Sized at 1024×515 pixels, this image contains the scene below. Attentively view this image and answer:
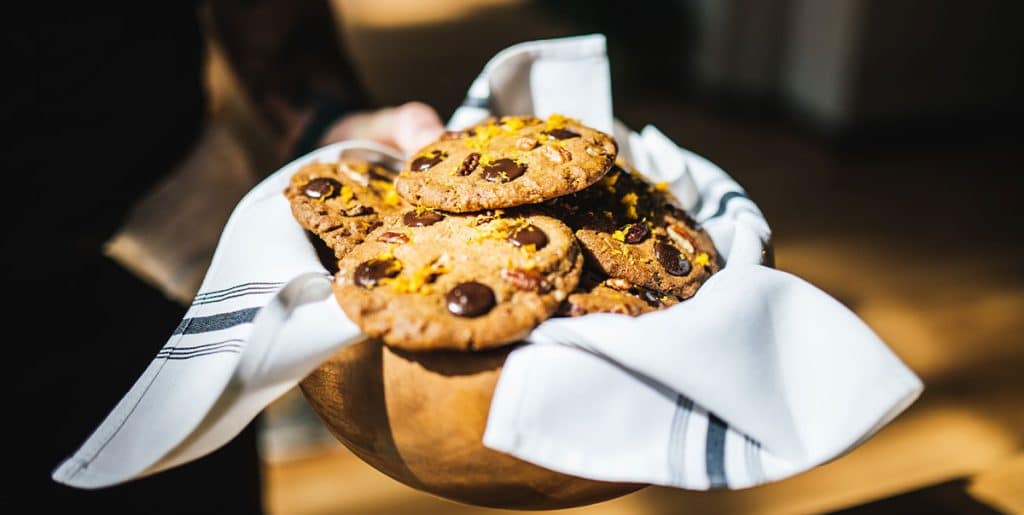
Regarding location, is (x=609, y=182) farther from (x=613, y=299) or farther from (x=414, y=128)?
(x=414, y=128)

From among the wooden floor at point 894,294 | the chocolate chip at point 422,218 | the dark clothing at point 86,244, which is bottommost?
the wooden floor at point 894,294

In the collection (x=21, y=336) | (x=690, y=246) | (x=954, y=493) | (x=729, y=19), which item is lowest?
(x=729, y=19)

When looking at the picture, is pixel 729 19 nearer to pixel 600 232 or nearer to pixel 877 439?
pixel 877 439

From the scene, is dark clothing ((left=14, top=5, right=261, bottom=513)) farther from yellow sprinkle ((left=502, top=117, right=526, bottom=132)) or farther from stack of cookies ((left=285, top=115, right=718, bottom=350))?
yellow sprinkle ((left=502, top=117, right=526, bottom=132))

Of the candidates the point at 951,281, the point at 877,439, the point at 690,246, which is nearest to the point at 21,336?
the point at 690,246

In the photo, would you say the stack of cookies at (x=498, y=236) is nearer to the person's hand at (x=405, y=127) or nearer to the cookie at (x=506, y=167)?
the cookie at (x=506, y=167)

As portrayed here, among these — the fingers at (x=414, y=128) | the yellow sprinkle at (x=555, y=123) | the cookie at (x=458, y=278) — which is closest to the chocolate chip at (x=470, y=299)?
the cookie at (x=458, y=278)

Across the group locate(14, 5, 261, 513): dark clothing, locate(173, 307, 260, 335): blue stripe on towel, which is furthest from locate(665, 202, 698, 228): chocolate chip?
locate(14, 5, 261, 513): dark clothing

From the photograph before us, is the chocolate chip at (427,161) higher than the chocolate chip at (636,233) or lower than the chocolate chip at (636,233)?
higher
